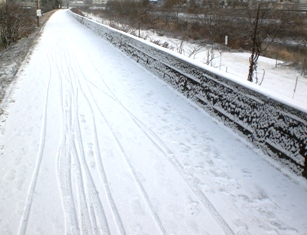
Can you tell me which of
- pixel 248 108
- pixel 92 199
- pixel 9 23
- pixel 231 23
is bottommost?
pixel 92 199

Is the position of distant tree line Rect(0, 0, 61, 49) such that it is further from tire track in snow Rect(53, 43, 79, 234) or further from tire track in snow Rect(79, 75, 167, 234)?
tire track in snow Rect(79, 75, 167, 234)

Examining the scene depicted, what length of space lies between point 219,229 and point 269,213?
67 cm

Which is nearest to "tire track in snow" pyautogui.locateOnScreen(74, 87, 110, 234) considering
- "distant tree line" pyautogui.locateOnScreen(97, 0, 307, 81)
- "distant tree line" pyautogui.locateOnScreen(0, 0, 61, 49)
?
"distant tree line" pyautogui.locateOnScreen(97, 0, 307, 81)

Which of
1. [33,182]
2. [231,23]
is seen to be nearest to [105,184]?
[33,182]

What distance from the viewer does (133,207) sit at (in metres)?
3.32

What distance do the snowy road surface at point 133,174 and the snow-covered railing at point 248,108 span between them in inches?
8.9

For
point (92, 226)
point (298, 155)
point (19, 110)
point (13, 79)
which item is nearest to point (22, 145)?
point (19, 110)

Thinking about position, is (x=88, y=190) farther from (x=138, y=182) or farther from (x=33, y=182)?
(x=33, y=182)

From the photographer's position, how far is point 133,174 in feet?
13.0

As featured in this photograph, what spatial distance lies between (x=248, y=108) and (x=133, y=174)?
225cm

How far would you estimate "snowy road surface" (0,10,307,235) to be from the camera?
3.11 meters

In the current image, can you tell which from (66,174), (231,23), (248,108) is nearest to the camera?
(66,174)

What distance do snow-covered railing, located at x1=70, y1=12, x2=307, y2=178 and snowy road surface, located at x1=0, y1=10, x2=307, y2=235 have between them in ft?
0.74

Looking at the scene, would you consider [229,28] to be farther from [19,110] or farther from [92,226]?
[92,226]
